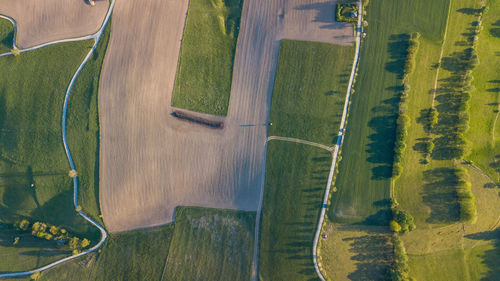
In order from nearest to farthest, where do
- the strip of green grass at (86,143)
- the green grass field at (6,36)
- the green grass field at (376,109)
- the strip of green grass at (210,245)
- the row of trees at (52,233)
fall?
the row of trees at (52,233), the green grass field at (376,109), the strip of green grass at (210,245), the strip of green grass at (86,143), the green grass field at (6,36)

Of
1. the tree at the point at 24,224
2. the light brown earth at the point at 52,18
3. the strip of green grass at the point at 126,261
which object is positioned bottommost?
the strip of green grass at the point at 126,261

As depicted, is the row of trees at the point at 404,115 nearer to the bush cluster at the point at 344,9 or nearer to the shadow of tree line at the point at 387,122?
the shadow of tree line at the point at 387,122

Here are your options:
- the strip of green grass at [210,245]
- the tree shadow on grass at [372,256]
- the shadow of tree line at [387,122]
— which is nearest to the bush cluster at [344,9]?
the shadow of tree line at [387,122]

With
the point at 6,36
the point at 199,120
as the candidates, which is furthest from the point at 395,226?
the point at 6,36

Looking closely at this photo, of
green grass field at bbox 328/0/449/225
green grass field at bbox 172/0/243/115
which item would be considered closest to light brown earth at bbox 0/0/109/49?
green grass field at bbox 172/0/243/115

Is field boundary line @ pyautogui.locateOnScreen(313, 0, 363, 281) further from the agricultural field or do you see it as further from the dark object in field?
the dark object in field

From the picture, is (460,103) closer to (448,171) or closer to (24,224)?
(448,171)
